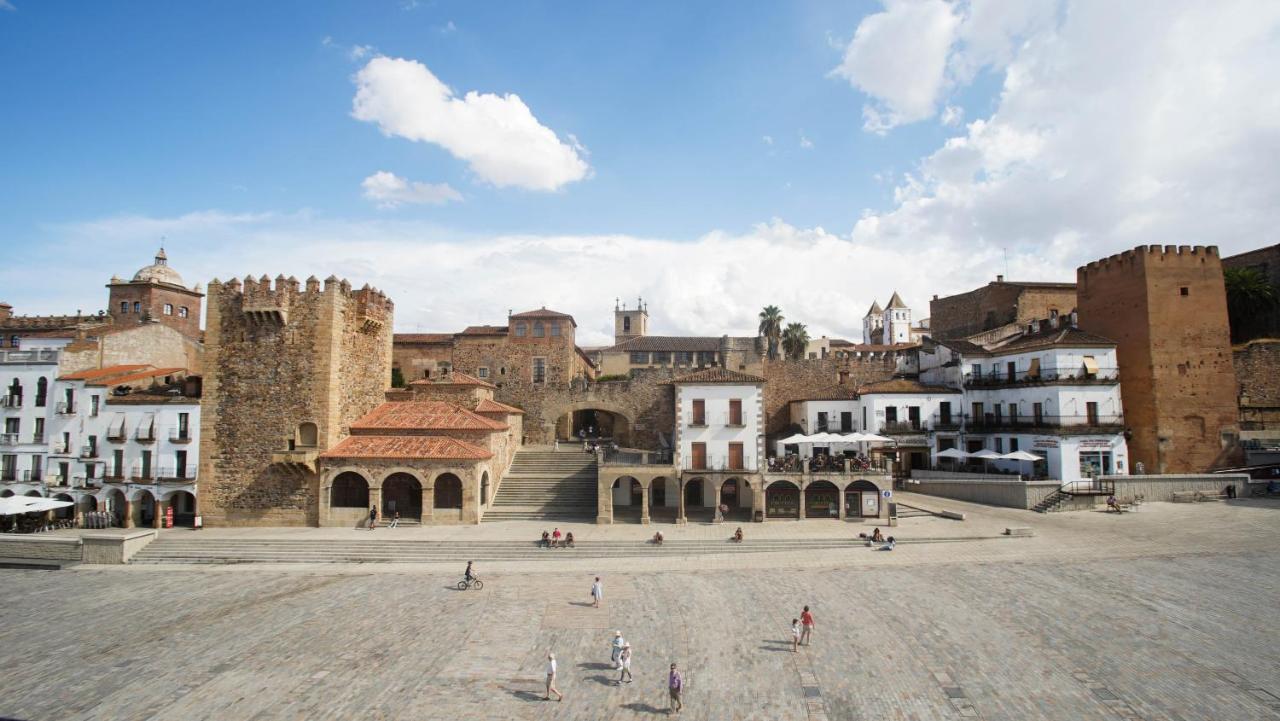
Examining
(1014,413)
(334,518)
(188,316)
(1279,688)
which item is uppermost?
(188,316)

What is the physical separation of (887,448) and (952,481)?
13.2 feet

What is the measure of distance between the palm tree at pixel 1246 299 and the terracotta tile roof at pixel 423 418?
4287 centimetres

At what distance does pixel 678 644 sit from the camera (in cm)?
1488

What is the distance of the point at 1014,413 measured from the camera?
3319 cm

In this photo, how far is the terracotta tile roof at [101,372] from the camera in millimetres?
29203

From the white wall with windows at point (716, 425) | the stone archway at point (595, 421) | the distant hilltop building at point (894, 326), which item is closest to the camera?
the white wall with windows at point (716, 425)

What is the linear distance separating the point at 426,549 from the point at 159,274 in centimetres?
3592

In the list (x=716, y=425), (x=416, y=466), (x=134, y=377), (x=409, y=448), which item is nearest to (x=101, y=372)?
(x=134, y=377)

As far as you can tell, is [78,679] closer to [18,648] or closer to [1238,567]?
[18,648]

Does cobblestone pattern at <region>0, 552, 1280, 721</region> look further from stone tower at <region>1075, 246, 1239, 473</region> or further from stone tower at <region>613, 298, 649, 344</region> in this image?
stone tower at <region>613, 298, 649, 344</region>

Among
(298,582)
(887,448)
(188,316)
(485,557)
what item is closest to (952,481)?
(887,448)

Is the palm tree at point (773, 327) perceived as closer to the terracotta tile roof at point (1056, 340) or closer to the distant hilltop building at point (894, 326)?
the terracotta tile roof at point (1056, 340)

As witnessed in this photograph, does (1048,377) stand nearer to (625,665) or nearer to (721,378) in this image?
(721,378)

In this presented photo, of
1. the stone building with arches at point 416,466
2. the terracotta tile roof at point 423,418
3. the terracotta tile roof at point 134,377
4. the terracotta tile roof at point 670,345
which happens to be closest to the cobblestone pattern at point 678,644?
the stone building with arches at point 416,466
